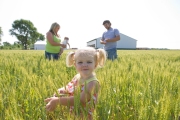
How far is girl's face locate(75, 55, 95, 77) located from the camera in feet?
4.71

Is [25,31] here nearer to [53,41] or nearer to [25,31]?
[25,31]

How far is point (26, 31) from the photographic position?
56.4 meters

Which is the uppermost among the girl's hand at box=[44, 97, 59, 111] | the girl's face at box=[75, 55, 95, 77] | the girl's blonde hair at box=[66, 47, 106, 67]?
the girl's blonde hair at box=[66, 47, 106, 67]

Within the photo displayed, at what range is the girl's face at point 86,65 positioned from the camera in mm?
1435

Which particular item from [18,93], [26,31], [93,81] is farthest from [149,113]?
[26,31]

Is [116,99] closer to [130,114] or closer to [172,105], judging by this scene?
[130,114]

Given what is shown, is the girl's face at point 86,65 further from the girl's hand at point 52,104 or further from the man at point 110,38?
the man at point 110,38

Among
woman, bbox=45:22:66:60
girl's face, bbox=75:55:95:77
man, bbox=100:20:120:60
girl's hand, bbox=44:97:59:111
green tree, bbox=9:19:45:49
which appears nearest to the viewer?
girl's hand, bbox=44:97:59:111

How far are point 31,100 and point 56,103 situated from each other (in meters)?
0.14

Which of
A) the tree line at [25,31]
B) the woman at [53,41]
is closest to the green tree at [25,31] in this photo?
the tree line at [25,31]

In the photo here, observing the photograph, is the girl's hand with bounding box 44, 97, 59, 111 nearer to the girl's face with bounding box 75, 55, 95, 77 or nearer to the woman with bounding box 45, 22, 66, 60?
the girl's face with bounding box 75, 55, 95, 77

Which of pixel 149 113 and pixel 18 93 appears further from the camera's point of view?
pixel 18 93

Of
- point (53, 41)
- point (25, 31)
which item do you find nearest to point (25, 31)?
point (25, 31)

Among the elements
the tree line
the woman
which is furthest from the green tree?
the woman
